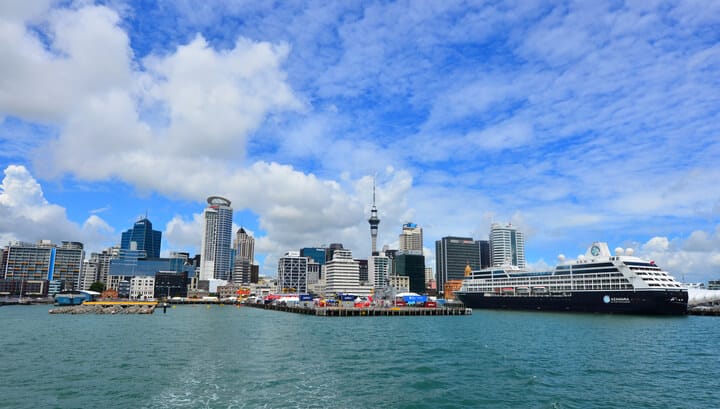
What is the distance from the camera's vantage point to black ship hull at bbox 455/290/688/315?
335 ft

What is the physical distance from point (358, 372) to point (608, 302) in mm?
94035

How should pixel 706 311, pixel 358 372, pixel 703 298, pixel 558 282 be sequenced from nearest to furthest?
pixel 358 372
pixel 706 311
pixel 558 282
pixel 703 298

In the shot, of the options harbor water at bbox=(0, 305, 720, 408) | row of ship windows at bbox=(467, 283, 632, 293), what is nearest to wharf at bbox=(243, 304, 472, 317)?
row of ship windows at bbox=(467, 283, 632, 293)

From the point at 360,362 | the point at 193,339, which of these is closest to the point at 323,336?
the point at 193,339

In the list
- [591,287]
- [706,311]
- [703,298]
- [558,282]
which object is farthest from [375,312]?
[703,298]

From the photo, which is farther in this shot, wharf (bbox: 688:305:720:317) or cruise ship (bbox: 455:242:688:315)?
wharf (bbox: 688:305:720:317)

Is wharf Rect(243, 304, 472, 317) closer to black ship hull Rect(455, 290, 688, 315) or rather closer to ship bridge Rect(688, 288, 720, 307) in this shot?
black ship hull Rect(455, 290, 688, 315)

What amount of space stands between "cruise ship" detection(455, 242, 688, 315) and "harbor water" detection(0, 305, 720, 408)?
43.9 m

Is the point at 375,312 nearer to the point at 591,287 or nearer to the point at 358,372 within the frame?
the point at 591,287

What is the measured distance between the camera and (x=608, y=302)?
111 meters

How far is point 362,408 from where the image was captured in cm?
2748

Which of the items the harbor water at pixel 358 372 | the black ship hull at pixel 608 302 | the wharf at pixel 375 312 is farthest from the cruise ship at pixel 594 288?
the harbor water at pixel 358 372

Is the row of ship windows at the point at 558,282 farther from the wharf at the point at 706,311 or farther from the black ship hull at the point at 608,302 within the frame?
the wharf at the point at 706,311

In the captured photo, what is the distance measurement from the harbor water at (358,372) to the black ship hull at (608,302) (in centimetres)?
4253
